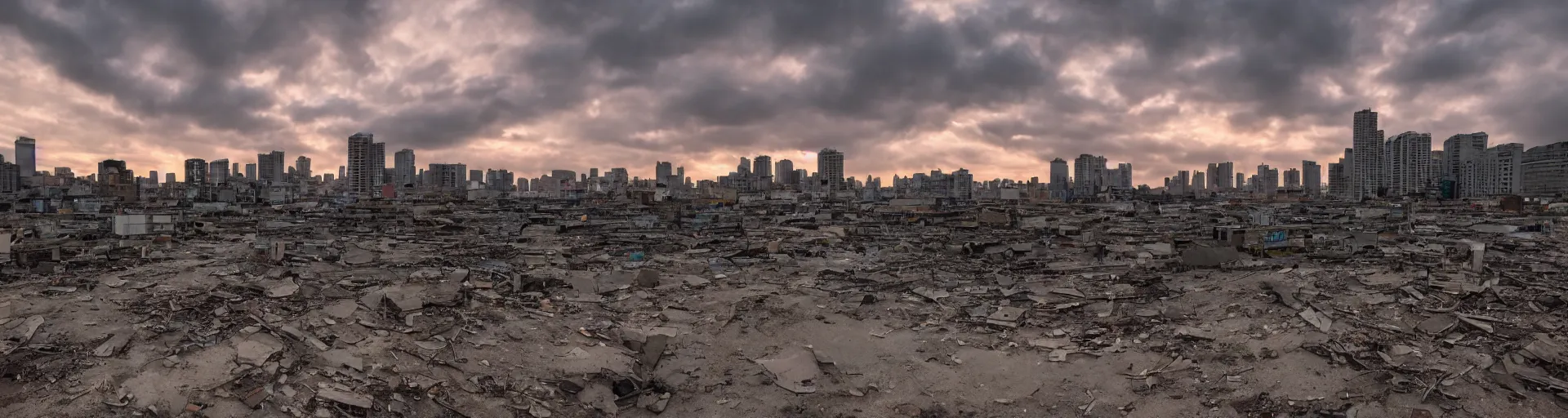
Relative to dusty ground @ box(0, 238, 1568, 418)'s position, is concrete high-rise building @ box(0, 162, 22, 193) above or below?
above

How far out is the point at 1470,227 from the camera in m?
30.1

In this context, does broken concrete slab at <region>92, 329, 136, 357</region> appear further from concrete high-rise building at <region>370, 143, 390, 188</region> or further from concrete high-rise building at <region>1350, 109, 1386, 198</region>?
concrete high-rise building at <region>1350, 109, 1386, 198</region>

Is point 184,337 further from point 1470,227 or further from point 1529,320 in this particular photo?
point 1470,227

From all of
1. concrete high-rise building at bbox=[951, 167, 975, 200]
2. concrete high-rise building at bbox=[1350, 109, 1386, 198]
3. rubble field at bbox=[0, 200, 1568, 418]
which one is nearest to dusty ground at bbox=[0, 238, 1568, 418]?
rubble field at bbox=[0, 200, 1568, 418]

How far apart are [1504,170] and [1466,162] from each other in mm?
10422

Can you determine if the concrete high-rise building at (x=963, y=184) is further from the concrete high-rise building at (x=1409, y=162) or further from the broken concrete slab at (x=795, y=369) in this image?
the broken concrete slab at (x=795, y=369)

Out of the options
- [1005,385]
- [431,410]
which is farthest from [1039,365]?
[431,410]

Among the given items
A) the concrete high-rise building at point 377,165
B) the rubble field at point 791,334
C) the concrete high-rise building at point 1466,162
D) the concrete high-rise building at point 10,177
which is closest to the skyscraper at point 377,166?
the concrete high-rise building at point 377,165

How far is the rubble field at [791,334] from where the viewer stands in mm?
8469

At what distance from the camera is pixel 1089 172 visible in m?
134

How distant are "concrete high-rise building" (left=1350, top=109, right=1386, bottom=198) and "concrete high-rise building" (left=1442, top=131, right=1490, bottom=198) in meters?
8.62

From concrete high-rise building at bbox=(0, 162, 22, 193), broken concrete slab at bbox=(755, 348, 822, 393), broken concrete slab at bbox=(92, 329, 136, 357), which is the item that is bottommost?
broken concrete slab at bbox=(755, 348, 822, 393)

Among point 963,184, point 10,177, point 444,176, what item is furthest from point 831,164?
point 10,177

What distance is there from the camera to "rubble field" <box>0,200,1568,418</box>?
27.8ft
